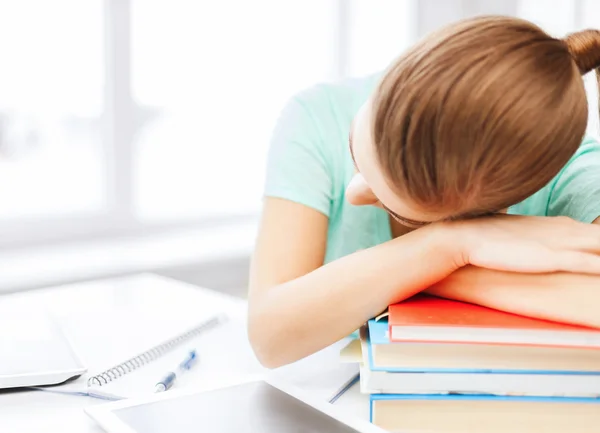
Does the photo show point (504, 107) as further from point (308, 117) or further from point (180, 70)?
point (180, 70)

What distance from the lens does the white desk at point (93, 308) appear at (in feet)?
2.34

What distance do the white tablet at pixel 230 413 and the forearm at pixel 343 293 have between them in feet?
0.28

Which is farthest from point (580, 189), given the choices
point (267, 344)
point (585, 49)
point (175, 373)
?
point (175, 373)

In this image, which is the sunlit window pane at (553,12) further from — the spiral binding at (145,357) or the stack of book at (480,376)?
the stack of book at (480,376)

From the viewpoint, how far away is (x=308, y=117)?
1049mm

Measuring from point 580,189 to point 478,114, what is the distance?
0.36m

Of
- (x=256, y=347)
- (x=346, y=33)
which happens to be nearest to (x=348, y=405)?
(x=256, y=347)

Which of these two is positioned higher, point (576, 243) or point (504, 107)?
point (504, 107)

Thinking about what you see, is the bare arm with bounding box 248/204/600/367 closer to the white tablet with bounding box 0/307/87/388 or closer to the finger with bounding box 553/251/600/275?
the finger with bounding box 553/251/600/275

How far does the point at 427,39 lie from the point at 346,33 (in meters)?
1.74

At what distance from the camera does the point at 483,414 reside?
0.65m

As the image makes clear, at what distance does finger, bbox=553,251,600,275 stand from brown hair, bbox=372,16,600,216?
73 mm

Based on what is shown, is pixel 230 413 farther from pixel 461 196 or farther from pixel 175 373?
pixel 461 196

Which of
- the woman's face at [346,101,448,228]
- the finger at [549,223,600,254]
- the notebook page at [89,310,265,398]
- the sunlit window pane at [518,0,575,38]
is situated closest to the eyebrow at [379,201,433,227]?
the woman's face at [346,101,448,228]
